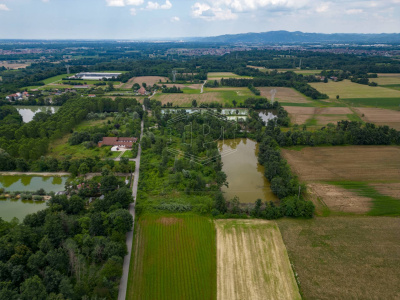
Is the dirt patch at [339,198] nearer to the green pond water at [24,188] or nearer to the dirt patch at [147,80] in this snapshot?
the green pond water at [24,188]

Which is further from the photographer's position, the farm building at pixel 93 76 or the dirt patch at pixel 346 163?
the farm building at pixel 93 76

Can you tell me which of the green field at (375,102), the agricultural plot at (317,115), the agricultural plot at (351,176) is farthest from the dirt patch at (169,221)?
the green field at (375,102)

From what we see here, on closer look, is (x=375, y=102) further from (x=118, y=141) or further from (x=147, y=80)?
(x=147, y=80)

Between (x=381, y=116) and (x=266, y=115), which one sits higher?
(x=381, y=116)

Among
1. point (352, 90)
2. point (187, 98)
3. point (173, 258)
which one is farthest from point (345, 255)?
point (352, 90)

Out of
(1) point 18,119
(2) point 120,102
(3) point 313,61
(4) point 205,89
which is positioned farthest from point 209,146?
(3) point 313,61
